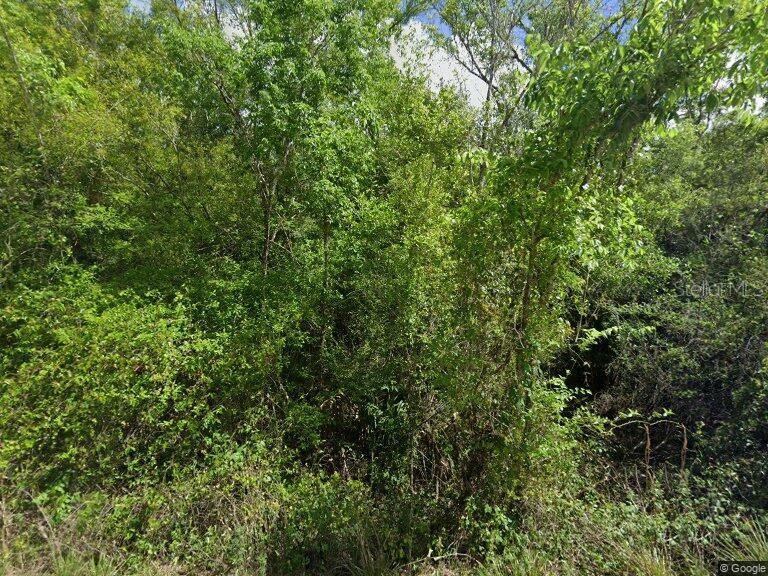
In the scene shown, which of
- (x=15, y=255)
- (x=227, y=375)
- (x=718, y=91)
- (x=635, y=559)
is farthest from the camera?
(x=15, y=255)

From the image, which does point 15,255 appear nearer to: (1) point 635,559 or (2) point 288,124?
(2) point 288,124

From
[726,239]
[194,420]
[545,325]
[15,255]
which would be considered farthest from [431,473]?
[15,255]

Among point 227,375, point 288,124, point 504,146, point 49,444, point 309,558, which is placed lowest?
point 309,558

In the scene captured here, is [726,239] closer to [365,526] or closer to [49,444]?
[365,526]

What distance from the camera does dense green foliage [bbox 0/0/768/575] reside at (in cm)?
295

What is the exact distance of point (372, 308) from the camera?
5445 mm

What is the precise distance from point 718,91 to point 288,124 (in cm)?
438

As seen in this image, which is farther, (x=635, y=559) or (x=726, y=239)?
(x=726, y=239)

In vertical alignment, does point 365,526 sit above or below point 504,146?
below

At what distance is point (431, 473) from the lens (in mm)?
4629

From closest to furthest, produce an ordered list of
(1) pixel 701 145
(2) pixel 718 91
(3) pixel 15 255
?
1. (2) pixel 718 91
2. (3) pixel 15 255
3. (1) pixel 701 145

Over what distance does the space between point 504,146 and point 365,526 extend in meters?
6.39

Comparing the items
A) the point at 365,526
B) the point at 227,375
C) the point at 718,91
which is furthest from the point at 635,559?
the point at 227,375

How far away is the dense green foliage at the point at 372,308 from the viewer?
2951 millimetres
